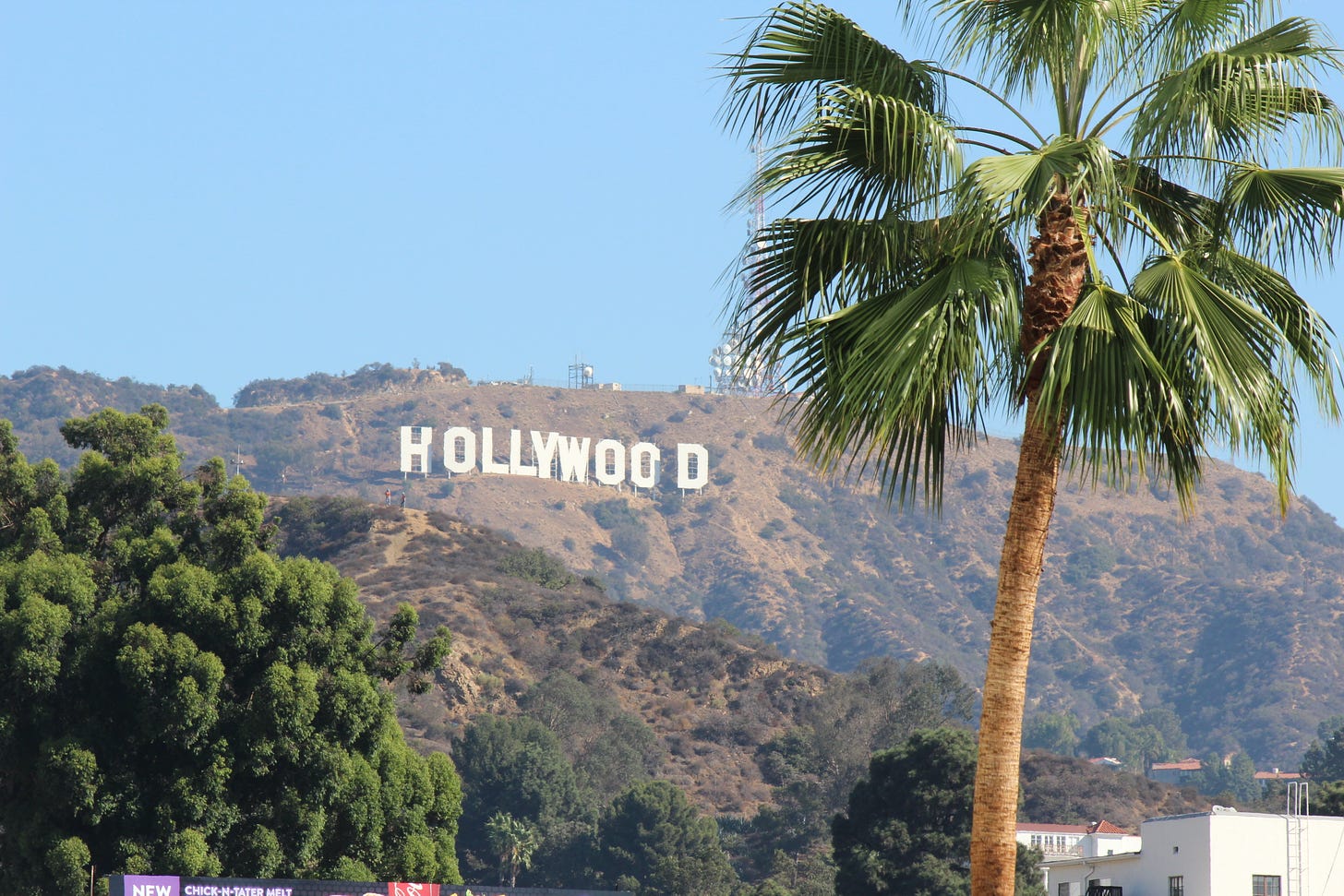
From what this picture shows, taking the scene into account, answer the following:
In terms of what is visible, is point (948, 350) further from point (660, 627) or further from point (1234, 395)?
point (660, 627)

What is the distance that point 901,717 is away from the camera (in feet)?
408

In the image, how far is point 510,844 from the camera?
336 ft

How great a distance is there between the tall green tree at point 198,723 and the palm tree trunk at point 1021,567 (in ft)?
92.9

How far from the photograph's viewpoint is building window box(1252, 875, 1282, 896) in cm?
5153

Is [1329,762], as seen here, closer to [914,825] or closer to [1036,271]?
[914,825]

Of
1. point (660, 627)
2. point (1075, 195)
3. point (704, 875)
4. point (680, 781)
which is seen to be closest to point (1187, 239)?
point (1075, 195)

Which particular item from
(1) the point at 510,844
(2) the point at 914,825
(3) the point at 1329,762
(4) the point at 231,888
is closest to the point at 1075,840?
(2) the point at 914,825

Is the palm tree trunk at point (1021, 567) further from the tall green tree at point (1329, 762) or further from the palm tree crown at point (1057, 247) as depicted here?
the tall green tree at point (1329, 762)

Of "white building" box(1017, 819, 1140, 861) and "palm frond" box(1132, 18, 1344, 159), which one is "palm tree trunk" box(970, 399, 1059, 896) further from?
"white building" box(1017, 819, 1140, 861)

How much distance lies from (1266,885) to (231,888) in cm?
3893

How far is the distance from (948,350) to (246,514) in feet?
115

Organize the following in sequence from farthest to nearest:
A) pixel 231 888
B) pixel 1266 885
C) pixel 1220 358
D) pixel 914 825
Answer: pixel 914 825 → pixel 1266 885 → pixel 231 888 → pixel 1220 358

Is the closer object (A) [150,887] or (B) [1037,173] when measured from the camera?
(B) [1037,173]

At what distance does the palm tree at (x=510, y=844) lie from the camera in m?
102
